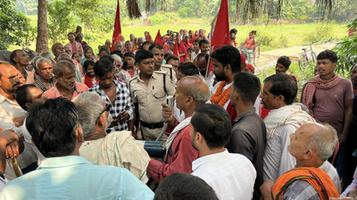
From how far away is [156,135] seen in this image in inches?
184

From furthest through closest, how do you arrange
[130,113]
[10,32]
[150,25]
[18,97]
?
[150,25], [10,32], [130,113], [18,97]

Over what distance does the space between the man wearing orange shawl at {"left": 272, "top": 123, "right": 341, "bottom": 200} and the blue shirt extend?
0.86m

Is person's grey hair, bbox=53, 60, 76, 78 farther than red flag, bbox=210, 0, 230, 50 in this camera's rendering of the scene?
No

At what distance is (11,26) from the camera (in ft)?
47.1

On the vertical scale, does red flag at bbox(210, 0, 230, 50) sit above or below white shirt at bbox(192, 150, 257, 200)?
above

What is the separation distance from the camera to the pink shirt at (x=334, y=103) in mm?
4441

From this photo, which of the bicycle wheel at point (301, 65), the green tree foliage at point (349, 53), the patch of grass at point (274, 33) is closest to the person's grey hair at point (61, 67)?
the green tree foliage at point (349, 53)

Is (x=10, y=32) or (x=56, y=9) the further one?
(x=56, y=9)

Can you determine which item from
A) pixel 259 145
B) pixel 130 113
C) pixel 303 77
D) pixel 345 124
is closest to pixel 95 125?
pixel 259 145

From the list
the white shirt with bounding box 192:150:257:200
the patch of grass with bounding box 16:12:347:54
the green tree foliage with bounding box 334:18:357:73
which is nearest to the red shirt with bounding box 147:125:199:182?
the white shirt with bounding box 192:150:257:200

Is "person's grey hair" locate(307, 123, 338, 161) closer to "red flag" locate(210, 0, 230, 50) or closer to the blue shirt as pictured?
the blue shirt

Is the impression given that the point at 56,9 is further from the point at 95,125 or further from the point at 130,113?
the point at 95,125

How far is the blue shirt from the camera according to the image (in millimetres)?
1620

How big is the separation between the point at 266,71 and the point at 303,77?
3.87m
